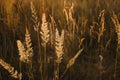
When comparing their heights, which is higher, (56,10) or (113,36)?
(56,10)

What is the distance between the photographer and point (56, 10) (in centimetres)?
262

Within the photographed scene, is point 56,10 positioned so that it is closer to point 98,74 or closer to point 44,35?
point 98,74

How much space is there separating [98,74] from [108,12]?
103 centimetres

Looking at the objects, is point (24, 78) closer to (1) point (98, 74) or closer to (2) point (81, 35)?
(1) point (98, 74)

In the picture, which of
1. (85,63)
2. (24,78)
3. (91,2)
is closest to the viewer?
(24,78)

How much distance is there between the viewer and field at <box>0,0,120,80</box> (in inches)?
66.1

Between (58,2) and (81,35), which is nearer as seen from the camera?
(81,35)

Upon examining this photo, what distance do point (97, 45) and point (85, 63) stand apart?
27 centimetres

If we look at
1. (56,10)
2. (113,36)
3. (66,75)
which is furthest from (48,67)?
(56,10)

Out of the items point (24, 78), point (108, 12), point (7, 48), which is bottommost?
point (24, 78)

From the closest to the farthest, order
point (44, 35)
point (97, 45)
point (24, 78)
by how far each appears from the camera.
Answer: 1. point (44, 35)
2. point (24, 78)
3. point (97, 45)

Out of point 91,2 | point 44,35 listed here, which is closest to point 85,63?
A: point 44,35

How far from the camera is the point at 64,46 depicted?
6.49 ft

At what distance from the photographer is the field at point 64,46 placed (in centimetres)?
168
